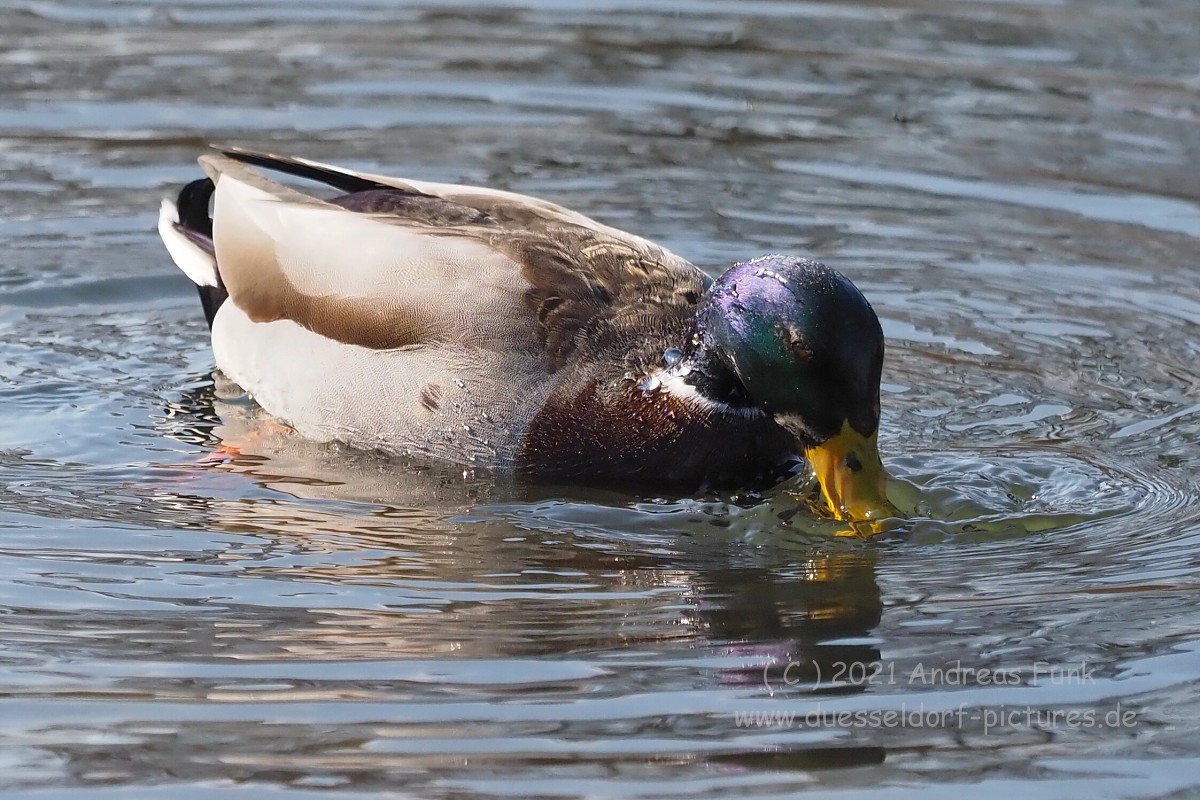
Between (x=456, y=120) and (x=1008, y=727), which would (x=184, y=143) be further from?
(x=1008, y=727)

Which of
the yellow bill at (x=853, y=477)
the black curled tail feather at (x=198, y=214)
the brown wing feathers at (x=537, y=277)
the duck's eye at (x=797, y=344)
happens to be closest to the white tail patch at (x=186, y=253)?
the black curled tail feather at (x=198, y=214)

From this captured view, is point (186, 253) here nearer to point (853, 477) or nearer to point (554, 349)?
point (554, 349)

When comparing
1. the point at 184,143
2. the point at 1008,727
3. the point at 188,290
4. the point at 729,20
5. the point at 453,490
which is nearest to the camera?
the point at 1008,727

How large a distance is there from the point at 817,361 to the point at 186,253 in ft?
10.4

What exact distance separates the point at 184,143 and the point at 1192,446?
214 inches

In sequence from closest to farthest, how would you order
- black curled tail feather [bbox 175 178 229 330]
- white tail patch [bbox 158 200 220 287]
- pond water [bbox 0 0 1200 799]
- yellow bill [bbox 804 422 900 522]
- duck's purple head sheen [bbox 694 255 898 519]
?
1. pond water [bbox 0 0 1200 799]
2. duck's purple head sheen [bbox 694 255 898 519]
3. yellow bill [bbox 804 422 900 522]
4. white tail patch [bbox 158 200 220 287]
5. black curled tail feather [bbox 175 178 229 330]

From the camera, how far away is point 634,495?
637 centimetres

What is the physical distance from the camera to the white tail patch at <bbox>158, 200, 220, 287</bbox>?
7836mm

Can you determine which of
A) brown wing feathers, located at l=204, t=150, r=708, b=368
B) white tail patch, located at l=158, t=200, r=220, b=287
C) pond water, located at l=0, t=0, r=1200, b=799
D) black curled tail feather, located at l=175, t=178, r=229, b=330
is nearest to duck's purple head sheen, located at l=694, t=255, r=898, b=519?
pond water, located at l=0, t=0, r=1200, b=799

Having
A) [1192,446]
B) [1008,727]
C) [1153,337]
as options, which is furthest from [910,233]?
[1008,727]

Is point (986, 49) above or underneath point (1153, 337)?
above

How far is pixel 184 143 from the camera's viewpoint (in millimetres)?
10062

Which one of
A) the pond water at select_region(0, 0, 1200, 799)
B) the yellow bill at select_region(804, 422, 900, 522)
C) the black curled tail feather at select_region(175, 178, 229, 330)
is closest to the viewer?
the pond water at select_region(0, 0, 1200, 799)

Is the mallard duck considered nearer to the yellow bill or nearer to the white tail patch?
the yellow bill
